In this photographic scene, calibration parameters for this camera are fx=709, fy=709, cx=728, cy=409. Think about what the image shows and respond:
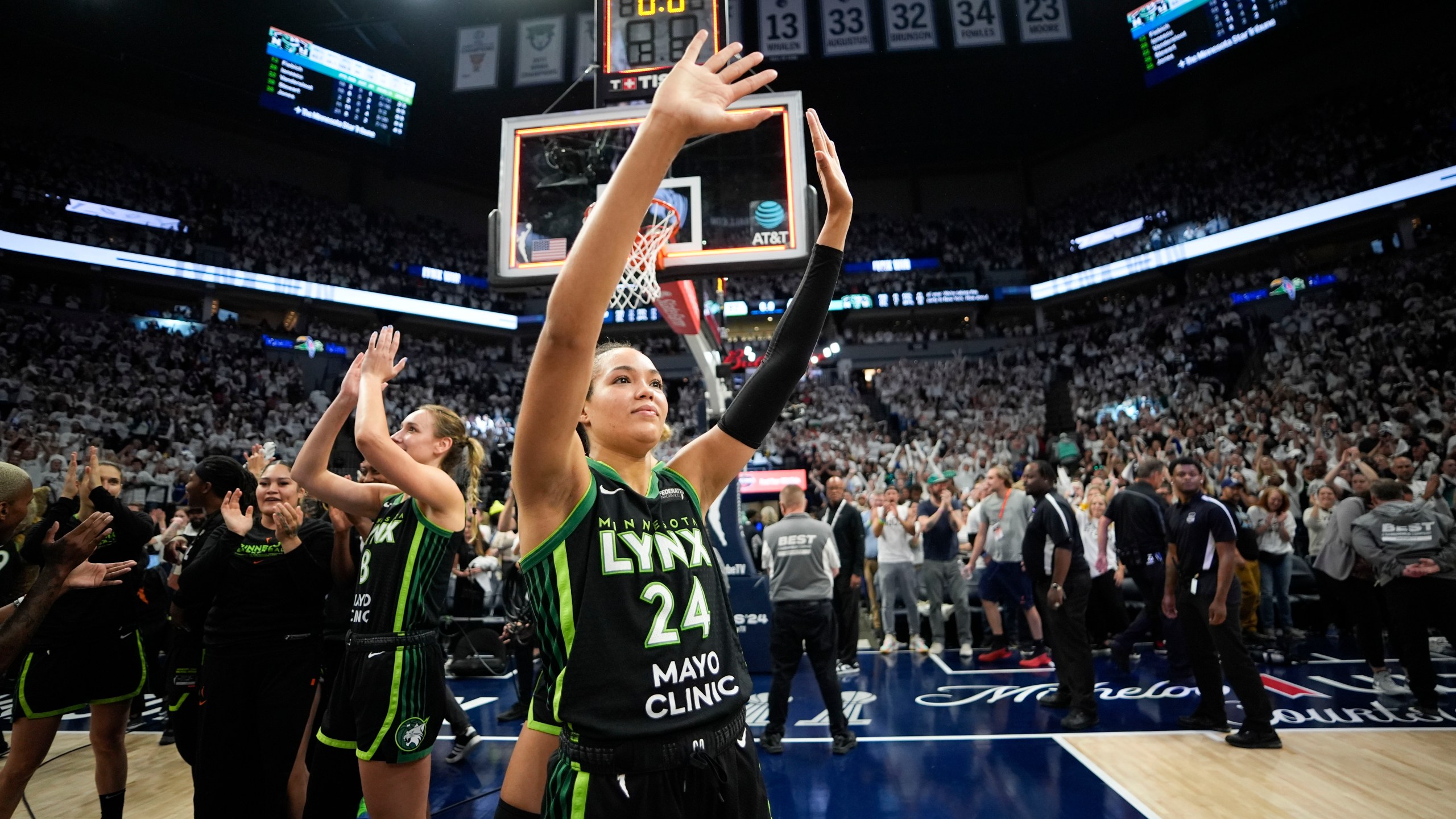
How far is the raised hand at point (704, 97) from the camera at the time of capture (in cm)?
127

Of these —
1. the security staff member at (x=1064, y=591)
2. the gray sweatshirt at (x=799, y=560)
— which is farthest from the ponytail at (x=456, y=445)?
the security staff member at (x=1064, y=591)

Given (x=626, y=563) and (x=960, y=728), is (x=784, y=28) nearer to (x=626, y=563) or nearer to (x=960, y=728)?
(x=960, y=728)

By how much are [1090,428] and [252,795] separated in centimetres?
2004

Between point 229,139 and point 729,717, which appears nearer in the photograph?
point 729,717

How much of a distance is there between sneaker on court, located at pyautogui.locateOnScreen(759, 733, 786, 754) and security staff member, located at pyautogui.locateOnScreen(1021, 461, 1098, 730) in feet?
7.42

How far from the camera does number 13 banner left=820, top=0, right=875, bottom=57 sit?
17.0 m

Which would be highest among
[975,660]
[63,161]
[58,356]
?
[63,161]

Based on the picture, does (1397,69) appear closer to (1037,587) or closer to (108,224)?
(1037,587)

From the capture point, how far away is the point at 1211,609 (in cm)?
517

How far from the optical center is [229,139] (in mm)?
25016

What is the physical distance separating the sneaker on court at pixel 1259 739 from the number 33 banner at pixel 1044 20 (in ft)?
53.8

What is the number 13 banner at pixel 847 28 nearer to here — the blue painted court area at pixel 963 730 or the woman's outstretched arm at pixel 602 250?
the blue painted court area at pixel 963 730

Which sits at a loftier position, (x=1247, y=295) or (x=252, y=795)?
(x=1247, y=295)

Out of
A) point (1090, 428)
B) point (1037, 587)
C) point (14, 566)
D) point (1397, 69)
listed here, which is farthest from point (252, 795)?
point (1397, 69)
